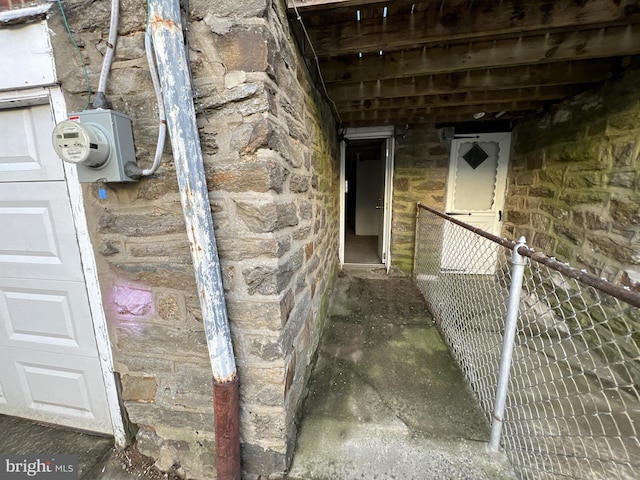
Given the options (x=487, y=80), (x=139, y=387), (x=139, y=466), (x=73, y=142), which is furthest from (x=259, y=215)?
(x=487, y=80)

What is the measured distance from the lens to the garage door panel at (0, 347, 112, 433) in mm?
1366

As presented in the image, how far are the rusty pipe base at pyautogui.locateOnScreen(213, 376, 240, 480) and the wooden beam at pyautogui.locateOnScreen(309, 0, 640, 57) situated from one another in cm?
187

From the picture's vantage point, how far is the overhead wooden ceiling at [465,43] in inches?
50.7

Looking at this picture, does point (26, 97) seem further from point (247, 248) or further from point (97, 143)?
point (247, 248)

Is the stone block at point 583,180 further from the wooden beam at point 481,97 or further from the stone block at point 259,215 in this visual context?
the stone block at point 259,215

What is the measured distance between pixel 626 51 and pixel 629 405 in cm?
216

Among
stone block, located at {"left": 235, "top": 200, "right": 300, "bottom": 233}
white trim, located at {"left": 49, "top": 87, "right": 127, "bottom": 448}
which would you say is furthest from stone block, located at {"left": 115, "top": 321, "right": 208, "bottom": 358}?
stone block, located at {"left": 235, "top": 200, "right": 300, "bottom": 233}

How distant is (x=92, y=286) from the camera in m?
1.23

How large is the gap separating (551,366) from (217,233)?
8.26 ft

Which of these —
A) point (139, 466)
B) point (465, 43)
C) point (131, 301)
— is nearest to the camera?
point (131, 301)

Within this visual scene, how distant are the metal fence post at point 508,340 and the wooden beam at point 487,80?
5.10 ft

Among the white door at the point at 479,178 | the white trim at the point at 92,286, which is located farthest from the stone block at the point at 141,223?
the white door at the point at 479,178

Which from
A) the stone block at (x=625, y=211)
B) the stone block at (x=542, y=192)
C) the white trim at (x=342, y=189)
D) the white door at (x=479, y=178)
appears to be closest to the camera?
the stone block at (x=625, y=211)

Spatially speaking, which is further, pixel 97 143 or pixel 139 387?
pixel 139 387
